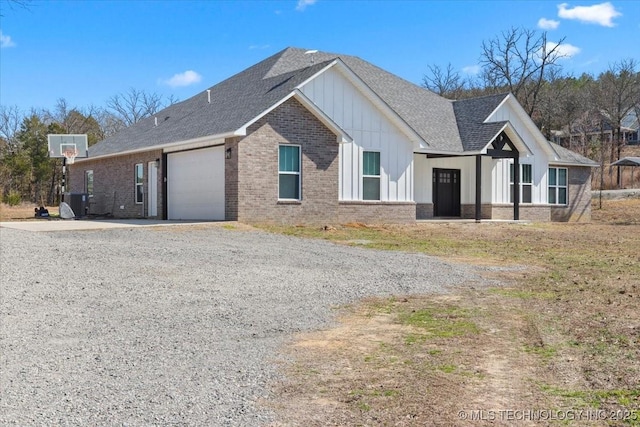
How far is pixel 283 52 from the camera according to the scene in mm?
28391

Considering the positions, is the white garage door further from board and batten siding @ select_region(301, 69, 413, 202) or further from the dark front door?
the dark front door

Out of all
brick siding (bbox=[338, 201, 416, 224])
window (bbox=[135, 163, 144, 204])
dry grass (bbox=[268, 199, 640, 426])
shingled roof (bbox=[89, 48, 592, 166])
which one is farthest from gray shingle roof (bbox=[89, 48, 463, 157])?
dry grass (bbox=[268, 199, 640, 426])

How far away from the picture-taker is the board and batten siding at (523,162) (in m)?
28.6

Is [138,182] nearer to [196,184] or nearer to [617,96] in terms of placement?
[196,184]

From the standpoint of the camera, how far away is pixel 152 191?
1002 inches

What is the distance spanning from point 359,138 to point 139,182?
9.45 meters

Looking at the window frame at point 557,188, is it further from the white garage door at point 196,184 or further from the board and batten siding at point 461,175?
the white garage door at point 196,184

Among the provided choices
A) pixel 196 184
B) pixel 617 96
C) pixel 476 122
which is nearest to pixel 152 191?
pixel 196 184

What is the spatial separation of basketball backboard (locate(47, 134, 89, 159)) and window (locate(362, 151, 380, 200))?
47.0ft

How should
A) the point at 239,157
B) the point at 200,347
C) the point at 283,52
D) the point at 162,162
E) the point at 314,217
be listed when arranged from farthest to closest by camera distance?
1. the point at 283,52
2. the point at 162,162
3. the point at 314,217
4. the point at 239,157
5. the point at 200,347

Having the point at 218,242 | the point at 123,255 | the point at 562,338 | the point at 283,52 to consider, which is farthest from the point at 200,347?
the point at 283,52

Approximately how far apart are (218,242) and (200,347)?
9313 millimetres

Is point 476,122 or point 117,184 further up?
point 476,122

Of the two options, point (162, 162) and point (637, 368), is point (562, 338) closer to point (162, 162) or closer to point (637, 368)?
point (637, 368)
